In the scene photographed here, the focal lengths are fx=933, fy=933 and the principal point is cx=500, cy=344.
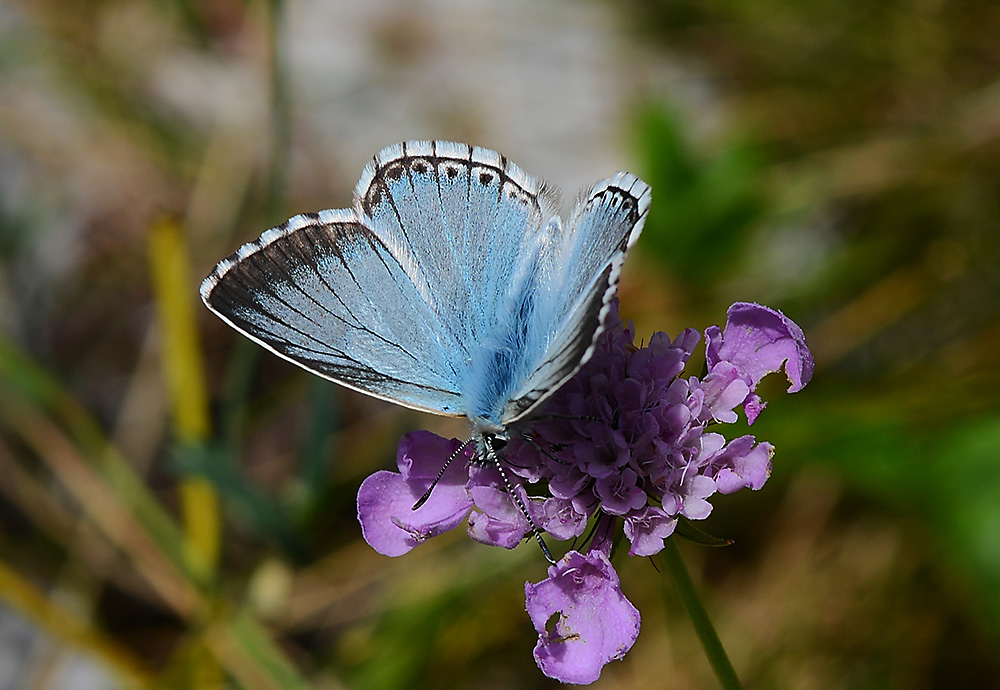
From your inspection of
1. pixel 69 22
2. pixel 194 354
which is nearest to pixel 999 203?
pixel 194 354

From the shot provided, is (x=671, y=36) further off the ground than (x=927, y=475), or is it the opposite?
(x=671, y=36)

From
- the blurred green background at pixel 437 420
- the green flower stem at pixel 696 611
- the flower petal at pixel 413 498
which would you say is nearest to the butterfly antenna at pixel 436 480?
the flower petal at pixel 413 498

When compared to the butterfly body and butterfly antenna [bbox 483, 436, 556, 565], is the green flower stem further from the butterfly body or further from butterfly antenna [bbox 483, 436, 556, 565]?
the butterfly body

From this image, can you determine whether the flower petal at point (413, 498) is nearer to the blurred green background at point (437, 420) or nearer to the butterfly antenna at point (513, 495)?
the butterfly antenna at point (513, 495)

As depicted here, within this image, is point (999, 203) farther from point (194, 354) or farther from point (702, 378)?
point (194, 354)

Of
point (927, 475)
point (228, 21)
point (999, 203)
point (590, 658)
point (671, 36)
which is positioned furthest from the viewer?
Result: point (228, 21)

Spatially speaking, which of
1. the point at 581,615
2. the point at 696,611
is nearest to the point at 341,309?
the point at 581,615
